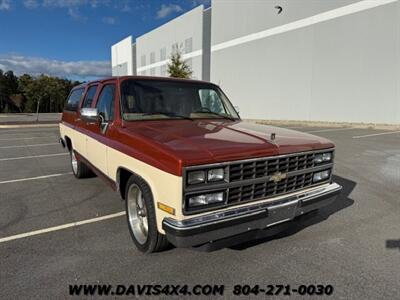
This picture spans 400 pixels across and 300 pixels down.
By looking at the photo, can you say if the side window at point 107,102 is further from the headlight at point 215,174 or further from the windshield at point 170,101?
the headlight at point 215,174

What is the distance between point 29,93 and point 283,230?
65952mm

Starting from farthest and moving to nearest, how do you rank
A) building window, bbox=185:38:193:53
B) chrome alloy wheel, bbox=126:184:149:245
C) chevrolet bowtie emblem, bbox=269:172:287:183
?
building window, bbox=185:38:193:53 < chrome alloy wheel, bbox=126:184:149:245 < chevrolet bowtie emblem, bbox=269:172:287:183

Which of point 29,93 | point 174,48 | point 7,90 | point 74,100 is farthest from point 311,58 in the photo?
point 7,90

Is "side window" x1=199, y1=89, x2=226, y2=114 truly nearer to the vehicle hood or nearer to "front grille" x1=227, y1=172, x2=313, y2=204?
the vehicle hood

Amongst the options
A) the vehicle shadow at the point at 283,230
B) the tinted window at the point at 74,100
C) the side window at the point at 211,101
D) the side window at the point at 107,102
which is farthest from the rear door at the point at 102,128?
the vehicle shadow at the point at 283,230

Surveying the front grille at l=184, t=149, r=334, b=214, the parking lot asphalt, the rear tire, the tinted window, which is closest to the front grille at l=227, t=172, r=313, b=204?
the front grille at l=184, t=149, r=334, b=214

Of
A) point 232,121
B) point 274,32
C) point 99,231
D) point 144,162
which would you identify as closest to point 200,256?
point 144,162

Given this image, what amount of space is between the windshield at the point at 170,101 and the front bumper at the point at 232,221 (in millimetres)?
1741

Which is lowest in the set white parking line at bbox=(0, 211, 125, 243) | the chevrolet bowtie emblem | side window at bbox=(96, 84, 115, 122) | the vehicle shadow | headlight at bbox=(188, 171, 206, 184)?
white parking line at bbox=(0, 211, 125, 243)

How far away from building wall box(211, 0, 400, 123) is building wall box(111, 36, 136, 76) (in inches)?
920

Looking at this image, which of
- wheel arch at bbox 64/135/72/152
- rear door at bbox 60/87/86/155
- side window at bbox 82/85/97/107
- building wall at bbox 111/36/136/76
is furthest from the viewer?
building wall at bbox 111/36/136/76

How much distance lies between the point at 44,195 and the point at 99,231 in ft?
7.16

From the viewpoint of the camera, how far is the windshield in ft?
14.2

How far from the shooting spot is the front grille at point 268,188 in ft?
10.4
